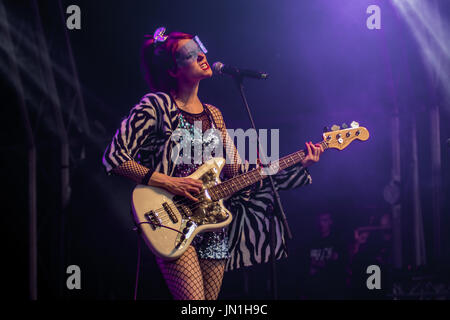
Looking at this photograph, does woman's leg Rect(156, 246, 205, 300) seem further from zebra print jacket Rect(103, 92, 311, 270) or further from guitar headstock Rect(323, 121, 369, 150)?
guitar headstock Rect(323, 121, 369, 150)

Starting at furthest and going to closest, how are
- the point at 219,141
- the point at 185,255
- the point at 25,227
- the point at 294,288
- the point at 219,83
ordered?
the point at 294,288
the point at 219,83
the point at 25,227
the point at 219,141
the point at 185,255

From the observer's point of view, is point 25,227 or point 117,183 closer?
point 25,227

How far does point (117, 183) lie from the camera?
4344 millimetres

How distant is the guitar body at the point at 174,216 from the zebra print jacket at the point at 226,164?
206 millimetres

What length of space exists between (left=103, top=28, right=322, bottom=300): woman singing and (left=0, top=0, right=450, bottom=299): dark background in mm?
1468

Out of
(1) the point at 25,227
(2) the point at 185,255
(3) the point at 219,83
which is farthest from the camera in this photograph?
(3) the point at 219,83

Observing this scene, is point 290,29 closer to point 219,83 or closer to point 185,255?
point 219,83

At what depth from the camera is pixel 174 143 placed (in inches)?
105

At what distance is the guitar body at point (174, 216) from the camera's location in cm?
236

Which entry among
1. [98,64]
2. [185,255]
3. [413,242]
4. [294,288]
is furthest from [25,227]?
[413,242]

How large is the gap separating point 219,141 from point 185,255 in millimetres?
782

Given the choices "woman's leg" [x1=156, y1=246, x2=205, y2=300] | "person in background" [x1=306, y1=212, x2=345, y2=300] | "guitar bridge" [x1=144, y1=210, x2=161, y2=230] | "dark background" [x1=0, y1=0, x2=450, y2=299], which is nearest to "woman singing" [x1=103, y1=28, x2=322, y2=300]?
"woman's leg" [x1=156, y1=246, x2=205, y2=300]

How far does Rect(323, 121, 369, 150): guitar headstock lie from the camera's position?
316 centimetres
